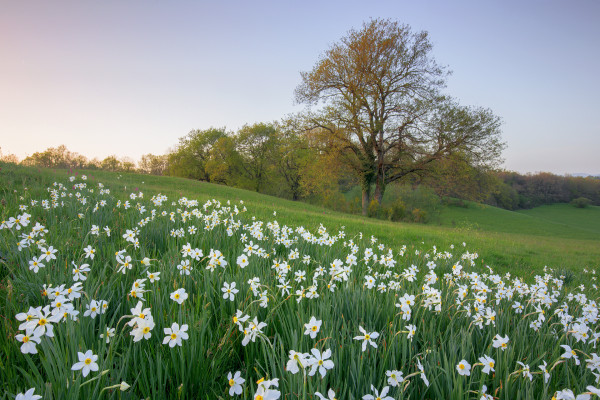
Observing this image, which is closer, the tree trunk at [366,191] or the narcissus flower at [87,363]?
the narcissus flower at [87,363]

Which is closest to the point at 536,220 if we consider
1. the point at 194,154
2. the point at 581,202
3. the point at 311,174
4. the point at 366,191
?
the point at 581,202

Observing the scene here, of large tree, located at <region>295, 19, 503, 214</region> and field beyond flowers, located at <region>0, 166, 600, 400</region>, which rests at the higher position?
large tree, located at <region>295, 19, 503, 214</region>

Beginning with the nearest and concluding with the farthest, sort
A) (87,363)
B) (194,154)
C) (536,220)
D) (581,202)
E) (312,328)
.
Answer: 1. (87,363)
2. (312,328)
3. (536,220)
4. (194,154)
5. (581,202)

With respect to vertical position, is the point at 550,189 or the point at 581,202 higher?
the point at 550,189

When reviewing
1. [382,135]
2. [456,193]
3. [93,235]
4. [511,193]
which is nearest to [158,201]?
[93,235]

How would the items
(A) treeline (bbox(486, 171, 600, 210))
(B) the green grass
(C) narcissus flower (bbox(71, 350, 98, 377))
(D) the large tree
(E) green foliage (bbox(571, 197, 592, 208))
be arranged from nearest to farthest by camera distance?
1. (C) narcissus flower (bbox(71, 350, 98, 377))
2. (D) the large tree
3. (B) the green grass
4. (E) green foliage (bbox(571, 197, 592, 208))
5. (A) treeline (bbox(486, 171, 600, 210))

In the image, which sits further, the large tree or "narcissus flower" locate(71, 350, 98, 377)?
the large tree

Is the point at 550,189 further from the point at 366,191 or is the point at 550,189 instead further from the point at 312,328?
the point at 312,328

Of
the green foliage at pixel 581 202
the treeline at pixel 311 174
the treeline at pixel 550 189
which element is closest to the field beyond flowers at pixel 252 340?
the treeline at pixel 311 174

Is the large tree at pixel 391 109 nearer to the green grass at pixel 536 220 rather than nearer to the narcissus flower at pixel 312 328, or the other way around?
the green grass at pixel 536 220

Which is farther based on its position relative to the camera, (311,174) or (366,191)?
(366,191)

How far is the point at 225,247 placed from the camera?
12.7ft

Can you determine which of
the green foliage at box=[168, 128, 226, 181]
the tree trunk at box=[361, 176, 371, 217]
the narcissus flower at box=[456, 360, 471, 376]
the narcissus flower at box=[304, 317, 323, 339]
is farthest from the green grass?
the green foliage at box=[168, 128, 226, 181]

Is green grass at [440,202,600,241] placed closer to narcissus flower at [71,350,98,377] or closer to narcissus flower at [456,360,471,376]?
narcissus flower at [456,360,471,376]
